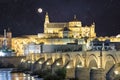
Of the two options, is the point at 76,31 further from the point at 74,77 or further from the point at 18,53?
the point at 74,77

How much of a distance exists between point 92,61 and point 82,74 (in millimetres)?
3161

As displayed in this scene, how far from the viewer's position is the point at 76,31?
6022cm

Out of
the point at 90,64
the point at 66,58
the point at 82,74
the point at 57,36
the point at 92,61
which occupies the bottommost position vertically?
the point at 82,74

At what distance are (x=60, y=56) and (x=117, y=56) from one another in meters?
10.2

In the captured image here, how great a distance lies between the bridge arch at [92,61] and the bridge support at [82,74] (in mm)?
1709

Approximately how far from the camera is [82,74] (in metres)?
25.4

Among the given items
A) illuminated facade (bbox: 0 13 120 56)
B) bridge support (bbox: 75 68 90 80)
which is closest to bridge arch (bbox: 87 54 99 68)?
bridge support (bbox: 75 68 90 80)

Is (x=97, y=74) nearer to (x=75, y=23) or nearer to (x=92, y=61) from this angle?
(x=92, y=61)

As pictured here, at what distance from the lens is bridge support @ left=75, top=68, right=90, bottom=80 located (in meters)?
25.1

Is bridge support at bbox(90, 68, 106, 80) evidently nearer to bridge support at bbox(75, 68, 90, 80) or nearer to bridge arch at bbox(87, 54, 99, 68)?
bridge support at bbox(75, 68, 90, 80)

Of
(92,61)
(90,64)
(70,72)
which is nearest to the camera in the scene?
(70,72)

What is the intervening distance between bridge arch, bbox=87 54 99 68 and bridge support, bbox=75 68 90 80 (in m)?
1.71

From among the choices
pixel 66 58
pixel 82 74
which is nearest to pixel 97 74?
pixel 82 74

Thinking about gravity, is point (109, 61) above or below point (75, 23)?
below
